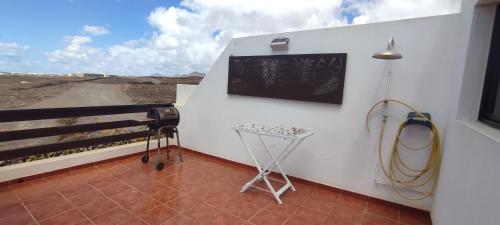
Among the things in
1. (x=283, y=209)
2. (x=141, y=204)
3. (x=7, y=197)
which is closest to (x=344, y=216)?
(x=283, y=209)

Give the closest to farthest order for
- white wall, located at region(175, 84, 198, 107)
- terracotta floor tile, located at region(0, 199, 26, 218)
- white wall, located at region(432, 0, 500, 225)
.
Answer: white wall, located at region(432, 0, 500, 225) → terracotta floor tile, located at region(0, 199, 26, 218) → white wall, located at region(175, 84, 198, 107)

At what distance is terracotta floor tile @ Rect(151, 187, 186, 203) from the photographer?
2484mm

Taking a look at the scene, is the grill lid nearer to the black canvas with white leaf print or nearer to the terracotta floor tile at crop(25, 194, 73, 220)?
the black canvas with white leaf print

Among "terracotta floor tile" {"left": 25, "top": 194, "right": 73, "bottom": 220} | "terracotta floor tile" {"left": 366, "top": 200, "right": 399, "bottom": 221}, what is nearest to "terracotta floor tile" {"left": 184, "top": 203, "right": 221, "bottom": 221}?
"terracotta floor tile" {"left": 25, "top": 194, "right": 73, "bottom": 220}

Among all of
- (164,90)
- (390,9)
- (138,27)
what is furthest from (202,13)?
(390,9)

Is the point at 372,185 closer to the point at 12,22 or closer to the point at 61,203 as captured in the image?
the point at 61,203

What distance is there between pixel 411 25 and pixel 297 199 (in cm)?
222

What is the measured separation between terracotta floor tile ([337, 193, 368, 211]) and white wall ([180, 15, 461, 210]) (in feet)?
0.32

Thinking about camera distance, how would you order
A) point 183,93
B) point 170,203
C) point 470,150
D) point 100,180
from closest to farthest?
point 470,150 → point 170,203 → point 100,180 → point 183,93

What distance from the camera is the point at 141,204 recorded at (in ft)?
7.70

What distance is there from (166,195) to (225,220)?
85 centimetres

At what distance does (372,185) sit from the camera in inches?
102

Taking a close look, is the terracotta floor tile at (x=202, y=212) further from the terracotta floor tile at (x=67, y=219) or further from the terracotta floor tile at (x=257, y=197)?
the terracotta floor tile at (x=67, y=219)

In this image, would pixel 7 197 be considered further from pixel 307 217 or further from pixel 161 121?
pixel 307 217
